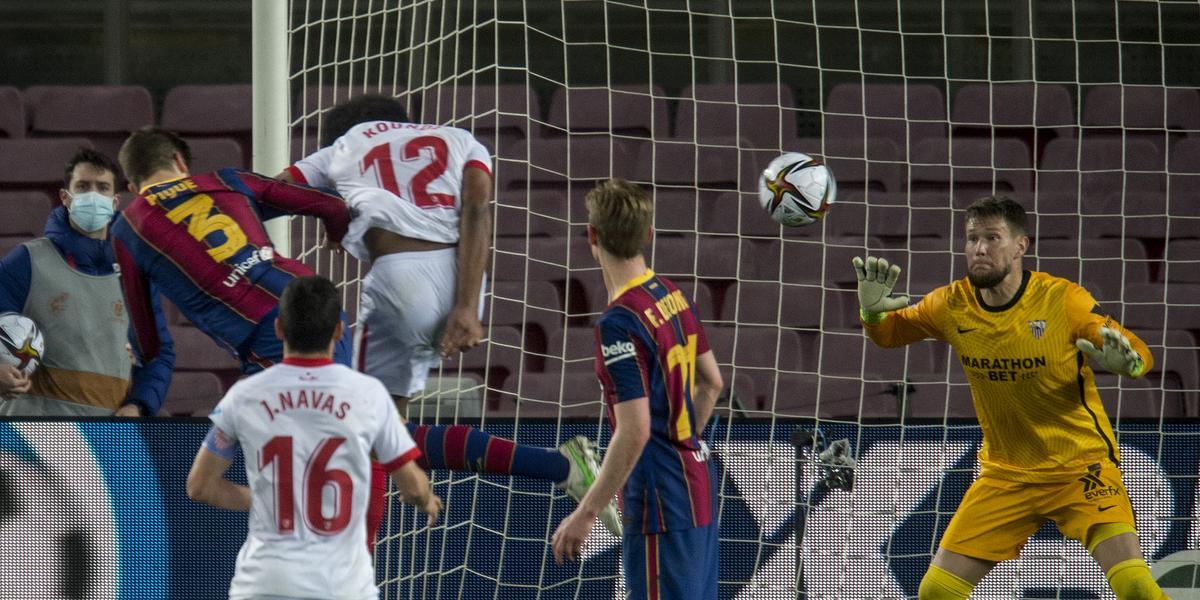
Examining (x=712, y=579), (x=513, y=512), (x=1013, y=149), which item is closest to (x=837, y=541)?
(x=513, y=512)

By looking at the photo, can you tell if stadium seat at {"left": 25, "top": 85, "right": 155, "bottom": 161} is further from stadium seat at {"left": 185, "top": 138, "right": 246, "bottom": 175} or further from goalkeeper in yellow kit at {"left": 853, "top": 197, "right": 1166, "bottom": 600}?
goalkeeper in yellow kit at {"left": 853, "top": 197, "right": 1166, "bottom": 600}

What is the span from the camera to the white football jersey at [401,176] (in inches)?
192

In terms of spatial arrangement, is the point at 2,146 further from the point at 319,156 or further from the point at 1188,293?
the point at 1188,293

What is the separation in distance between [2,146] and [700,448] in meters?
7.48

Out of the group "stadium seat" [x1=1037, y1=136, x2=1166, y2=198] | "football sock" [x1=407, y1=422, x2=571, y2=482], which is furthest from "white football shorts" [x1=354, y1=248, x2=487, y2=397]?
"stadium seat" [x1=1037, y1=136, x2=1166, y2=198]

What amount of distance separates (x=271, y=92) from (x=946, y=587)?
3433mm

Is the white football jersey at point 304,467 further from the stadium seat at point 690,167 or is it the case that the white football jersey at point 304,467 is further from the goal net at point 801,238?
the stadium seat at point 690,167

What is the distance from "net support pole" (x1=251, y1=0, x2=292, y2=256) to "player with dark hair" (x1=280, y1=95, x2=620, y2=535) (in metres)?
0.94

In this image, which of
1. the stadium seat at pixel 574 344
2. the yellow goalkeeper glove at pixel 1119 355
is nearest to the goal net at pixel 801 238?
the stadium seat at pixel 574 344

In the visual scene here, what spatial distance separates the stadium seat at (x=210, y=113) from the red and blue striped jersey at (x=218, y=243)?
17.9 ft

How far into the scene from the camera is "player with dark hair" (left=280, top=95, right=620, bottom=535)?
4.86 m

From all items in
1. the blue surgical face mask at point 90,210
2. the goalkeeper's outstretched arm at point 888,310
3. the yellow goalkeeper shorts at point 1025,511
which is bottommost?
the yellow goalkeeper shorts at point 1025,511

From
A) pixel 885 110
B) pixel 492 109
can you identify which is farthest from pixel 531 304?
pixel 885 110

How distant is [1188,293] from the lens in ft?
28.5
